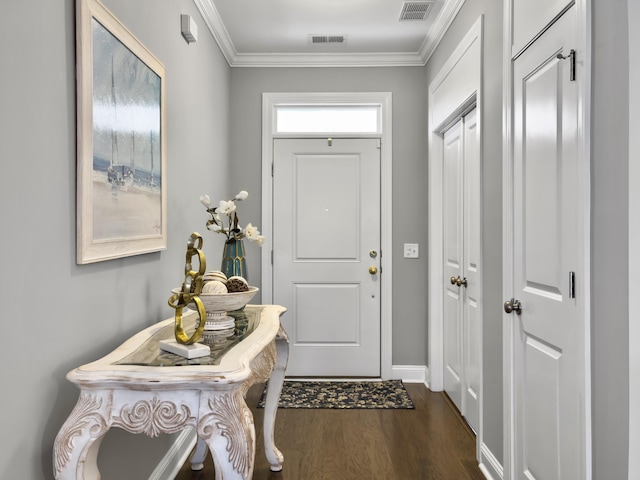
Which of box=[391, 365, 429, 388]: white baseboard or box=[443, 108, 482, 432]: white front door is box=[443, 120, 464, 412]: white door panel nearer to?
box=[443, 108, 482, 432]: white front door

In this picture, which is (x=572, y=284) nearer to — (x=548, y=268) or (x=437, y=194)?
(x=548, y=268)

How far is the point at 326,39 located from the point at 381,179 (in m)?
1.15

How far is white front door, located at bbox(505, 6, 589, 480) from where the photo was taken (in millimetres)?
1548

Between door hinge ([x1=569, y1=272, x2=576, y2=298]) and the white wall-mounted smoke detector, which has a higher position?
the white wall-mounted smoke detector

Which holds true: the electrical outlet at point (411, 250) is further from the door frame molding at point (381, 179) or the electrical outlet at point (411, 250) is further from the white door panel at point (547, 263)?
the white door panel at point (547, 263)

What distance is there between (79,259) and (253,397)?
2.36 meters

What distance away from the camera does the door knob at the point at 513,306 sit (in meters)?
2.02

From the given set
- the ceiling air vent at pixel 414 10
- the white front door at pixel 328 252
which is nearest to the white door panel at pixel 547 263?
the ceiling air vent at pixel 414 10

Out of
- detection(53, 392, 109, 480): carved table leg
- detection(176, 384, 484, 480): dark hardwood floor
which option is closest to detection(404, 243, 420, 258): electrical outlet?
detection(176, 384, 484, 480): dark hardwood floor

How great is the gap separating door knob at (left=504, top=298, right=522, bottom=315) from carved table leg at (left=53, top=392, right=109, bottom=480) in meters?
1.57

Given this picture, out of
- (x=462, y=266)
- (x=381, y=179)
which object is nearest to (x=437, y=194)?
(x=381, y=179)

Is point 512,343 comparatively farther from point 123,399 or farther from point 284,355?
point 123,399

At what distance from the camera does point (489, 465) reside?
237cm

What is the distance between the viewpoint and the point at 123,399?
50.7 inches
